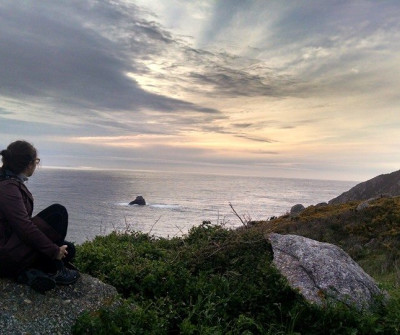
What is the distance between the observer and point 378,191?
37625mm

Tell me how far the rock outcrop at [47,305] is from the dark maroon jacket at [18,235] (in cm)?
38

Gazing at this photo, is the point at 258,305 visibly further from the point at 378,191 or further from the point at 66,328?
the point at 378,191

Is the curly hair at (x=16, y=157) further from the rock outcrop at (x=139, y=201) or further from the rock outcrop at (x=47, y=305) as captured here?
the rock outcrop at (x=139, y=201)

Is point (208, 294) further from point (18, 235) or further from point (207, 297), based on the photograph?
point (18, 235)

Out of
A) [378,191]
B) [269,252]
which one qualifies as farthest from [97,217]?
[269,252]

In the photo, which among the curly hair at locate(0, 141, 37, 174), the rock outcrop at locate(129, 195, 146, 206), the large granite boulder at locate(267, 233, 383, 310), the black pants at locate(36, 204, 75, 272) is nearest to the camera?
the curly hair at locate(0, 141, 37, 174)

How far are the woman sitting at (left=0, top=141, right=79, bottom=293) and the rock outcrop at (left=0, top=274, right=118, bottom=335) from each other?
17 cm

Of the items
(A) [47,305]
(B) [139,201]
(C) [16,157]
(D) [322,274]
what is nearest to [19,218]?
(C) [16,157]

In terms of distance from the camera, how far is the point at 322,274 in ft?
24.0

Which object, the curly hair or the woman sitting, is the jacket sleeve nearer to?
the woman sitting

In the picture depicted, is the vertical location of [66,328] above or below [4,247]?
below

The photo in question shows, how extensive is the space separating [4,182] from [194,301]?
12.0 ft

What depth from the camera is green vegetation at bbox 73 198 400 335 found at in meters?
5.71

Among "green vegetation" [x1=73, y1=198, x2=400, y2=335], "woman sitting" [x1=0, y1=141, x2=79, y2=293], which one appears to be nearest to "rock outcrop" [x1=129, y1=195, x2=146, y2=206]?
"green vegetation" [x1=73, y1=198, x2=400, y2=335]
